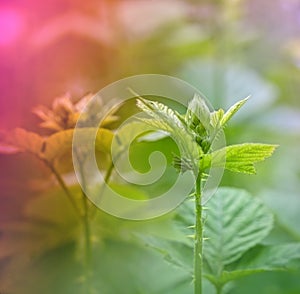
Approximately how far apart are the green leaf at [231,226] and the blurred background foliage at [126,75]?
0.09 metres

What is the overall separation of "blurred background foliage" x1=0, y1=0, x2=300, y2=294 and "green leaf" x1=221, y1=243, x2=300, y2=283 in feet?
0.38

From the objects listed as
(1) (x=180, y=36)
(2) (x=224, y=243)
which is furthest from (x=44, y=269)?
(1) (x=180, y=36)

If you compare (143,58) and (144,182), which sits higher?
(143,58)

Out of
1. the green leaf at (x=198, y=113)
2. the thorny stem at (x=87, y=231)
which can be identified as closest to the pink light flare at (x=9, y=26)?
the thorny stem at (x=87, y=231)

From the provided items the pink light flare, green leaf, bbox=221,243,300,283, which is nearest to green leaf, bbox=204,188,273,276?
green leaf, bbox=221,243,300,283

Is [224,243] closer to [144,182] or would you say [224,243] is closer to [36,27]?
[144,182]

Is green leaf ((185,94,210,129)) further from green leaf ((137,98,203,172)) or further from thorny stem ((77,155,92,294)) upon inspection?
thorny stem ((77,155,92,294))

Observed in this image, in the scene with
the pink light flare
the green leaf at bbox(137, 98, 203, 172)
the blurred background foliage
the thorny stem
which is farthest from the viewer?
the pink light flare

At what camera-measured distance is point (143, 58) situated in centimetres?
126

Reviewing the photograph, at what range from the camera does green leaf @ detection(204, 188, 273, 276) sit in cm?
50

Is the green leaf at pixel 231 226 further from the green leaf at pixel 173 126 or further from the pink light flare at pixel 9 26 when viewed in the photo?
the pink light flare at pixel 9 26

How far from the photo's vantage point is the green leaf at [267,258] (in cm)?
49

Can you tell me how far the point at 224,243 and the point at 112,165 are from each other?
0.32 ft

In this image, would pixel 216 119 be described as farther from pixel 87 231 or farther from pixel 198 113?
pixel 87 231
